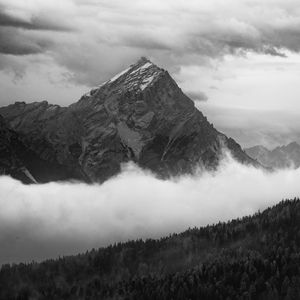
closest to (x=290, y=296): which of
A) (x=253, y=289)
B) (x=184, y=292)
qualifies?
(x=253, y=289)

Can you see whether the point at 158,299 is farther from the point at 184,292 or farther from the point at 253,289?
the point at 253,289

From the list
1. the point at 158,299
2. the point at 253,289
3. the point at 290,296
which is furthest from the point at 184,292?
the point at 290,296

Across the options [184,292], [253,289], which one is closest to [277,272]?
[253,289]

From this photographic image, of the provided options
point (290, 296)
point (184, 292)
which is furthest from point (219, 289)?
point (290, 296)

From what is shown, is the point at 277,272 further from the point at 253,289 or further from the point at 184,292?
the point at 184,292

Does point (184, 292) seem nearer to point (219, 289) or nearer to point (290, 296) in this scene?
point (219, 289)

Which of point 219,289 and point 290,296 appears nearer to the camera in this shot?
point 290,296
